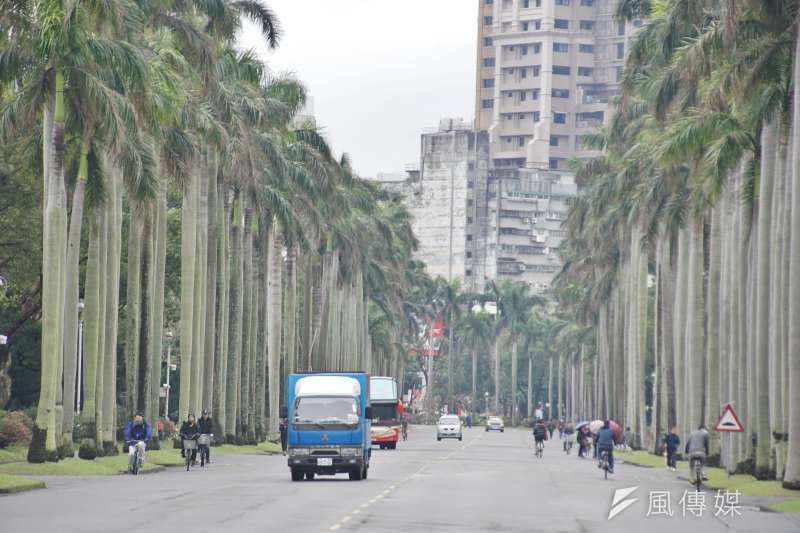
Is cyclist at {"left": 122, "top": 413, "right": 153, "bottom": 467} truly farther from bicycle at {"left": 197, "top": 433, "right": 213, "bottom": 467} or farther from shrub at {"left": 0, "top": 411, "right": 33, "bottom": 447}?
shrub at {"left": 0, "top": 411, "right": 33, "bottom": 447}

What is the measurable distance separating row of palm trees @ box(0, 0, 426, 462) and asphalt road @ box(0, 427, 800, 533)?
5.53 metres

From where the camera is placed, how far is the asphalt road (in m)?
23.2

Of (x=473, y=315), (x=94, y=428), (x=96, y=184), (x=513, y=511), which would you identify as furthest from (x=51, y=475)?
(x=473, y=315)

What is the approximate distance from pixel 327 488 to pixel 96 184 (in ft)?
43.4

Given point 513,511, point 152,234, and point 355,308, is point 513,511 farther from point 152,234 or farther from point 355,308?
point 355,308

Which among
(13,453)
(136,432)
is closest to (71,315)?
(136,432)

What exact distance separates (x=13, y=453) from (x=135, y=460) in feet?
23.3

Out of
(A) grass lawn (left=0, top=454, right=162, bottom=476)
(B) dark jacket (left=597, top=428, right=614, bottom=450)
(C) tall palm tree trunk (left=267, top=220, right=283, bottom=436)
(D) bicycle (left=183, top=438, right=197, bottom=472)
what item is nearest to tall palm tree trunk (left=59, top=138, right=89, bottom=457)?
(A) grass lawn (left=0, top=454, right=162, bottom=476)

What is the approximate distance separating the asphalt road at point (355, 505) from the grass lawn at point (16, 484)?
0.56 metres

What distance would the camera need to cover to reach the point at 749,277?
44250 millimetres

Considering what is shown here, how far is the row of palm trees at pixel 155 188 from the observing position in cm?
3891

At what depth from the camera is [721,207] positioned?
51438mm

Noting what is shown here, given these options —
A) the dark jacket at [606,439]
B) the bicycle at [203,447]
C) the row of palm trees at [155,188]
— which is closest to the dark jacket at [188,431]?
the bicycle at [203,447]

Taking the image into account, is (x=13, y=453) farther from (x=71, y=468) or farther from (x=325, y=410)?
(x=325, y=410)
